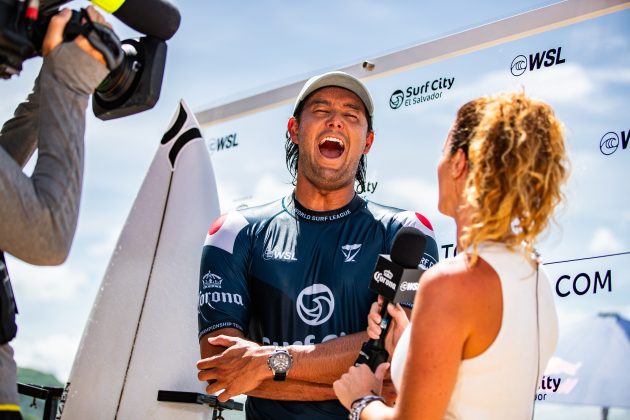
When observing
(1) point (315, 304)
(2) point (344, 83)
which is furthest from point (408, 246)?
(2) point (344, 83)

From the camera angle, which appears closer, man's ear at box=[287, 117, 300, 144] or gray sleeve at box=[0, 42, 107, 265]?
gray sleeve at box=[0, 42, 107, 265]

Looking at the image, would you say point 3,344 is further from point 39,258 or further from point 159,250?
point 159,250

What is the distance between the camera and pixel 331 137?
296 cm

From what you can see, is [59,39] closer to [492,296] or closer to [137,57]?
[137,57]

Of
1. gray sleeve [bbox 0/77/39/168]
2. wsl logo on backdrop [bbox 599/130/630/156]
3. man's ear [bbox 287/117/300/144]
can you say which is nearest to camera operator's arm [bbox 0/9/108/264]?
gray sleeve [bbox 0/77/39/168]

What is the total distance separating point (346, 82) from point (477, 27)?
712 mm

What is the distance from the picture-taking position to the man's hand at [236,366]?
2.52 metres

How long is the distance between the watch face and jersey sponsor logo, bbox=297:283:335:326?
18cm

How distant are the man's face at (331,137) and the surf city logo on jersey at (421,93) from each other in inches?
21.9

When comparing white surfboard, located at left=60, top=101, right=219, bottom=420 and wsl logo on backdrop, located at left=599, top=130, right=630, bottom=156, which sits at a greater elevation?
wsl logo on backdrop, located at left=599, top=130, right=630, bottom=156

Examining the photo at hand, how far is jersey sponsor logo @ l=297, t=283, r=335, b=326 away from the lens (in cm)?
266

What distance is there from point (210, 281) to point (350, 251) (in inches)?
19.4

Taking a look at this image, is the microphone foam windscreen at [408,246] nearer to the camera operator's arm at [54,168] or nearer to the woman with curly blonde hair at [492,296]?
the woman with curly blonde hair at [492,296]

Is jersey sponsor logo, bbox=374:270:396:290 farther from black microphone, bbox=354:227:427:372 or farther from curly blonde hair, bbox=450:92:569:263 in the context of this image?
curly blonde hair, bbox=450:92:569:263
